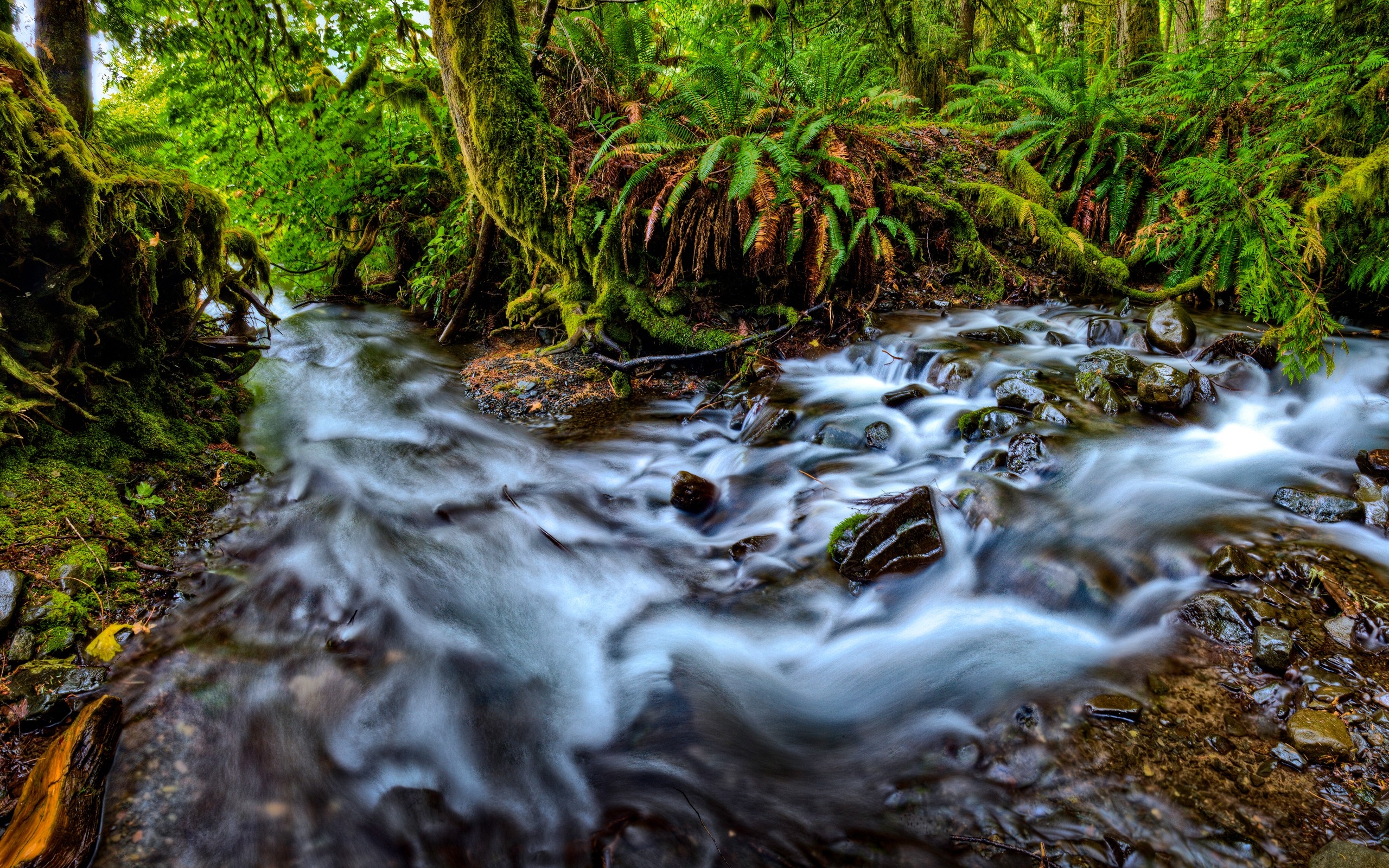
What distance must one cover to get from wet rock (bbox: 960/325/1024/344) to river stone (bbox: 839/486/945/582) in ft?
10.1

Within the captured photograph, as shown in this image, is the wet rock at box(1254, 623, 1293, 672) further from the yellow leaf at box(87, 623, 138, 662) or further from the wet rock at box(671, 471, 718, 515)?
the yellow leaf at box(87, 623, 138, 662)

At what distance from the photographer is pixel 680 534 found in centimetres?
426

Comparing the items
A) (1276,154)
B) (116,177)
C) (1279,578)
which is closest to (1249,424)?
(1279,578)

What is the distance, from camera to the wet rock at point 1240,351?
4859 millimetres

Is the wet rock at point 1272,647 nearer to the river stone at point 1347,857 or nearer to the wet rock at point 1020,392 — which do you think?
the river stone at point 1347,857

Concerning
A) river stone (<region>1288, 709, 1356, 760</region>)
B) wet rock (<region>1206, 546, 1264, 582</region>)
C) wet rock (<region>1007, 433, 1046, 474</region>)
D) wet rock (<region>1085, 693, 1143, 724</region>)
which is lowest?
wet rock (<region>1085, 693, 1143, 724</region>)

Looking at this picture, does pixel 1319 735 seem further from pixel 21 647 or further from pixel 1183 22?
pixel 1183 22

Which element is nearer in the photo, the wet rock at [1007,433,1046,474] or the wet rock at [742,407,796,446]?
the wet rock at [1007,433,1046,474]

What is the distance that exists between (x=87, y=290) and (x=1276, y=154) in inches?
344

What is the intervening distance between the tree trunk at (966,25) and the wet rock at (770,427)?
9.43 meters

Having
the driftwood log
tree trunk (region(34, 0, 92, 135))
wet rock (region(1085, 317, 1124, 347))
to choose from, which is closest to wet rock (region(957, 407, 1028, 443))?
wet rock (region(1085, 317, 1124, 347))

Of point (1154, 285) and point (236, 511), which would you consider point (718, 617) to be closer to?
point (236, 511)

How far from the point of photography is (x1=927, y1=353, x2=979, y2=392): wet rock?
528 centimetres

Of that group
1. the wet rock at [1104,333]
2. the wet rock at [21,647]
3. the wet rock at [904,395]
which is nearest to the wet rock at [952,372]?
the wet rock at [904,395]
